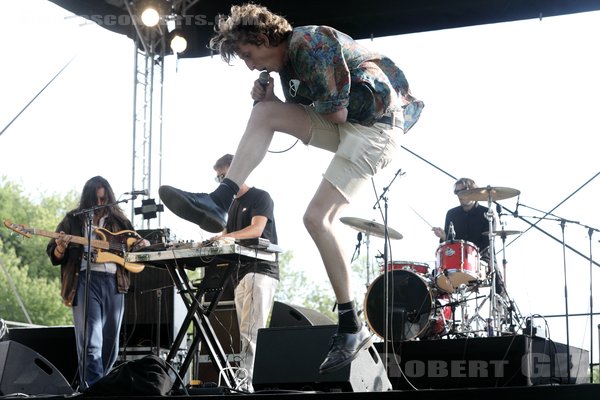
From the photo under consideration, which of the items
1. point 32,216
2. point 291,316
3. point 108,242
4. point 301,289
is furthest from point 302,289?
point 108,242

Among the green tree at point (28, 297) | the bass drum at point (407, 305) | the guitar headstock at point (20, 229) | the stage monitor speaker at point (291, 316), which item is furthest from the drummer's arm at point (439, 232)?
the green tree at point (28, 297)

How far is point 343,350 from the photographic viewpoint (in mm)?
3381

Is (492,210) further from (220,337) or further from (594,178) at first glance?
(220,337)

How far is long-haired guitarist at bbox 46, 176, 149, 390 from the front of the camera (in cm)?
556

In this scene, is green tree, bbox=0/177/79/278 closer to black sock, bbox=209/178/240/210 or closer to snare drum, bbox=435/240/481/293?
snare drum, bbox=435/240/481/293

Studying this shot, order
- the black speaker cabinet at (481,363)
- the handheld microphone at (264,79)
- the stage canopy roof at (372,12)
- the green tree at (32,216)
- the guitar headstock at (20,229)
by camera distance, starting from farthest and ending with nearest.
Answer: the green tree at (32,216) → the stage canopy roof at (372,12) → the guitar headstock at (20,229) → the black speaker cabinet at (481,363) → the handheld microphone at (264,79)

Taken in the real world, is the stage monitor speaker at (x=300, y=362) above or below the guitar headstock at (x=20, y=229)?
below

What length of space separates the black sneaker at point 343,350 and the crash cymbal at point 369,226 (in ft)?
13.0

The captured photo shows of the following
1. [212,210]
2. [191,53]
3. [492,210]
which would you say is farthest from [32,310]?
[212,210]

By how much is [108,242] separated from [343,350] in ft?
9.53

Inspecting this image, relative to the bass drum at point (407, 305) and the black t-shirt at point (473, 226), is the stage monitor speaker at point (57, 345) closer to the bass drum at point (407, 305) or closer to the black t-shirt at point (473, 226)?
the bass drum at point (407, 305)

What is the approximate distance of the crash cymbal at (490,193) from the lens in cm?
722

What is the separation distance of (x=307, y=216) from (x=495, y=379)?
2441 millimetres

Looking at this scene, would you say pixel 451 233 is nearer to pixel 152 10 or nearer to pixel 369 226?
pixel 369 226
